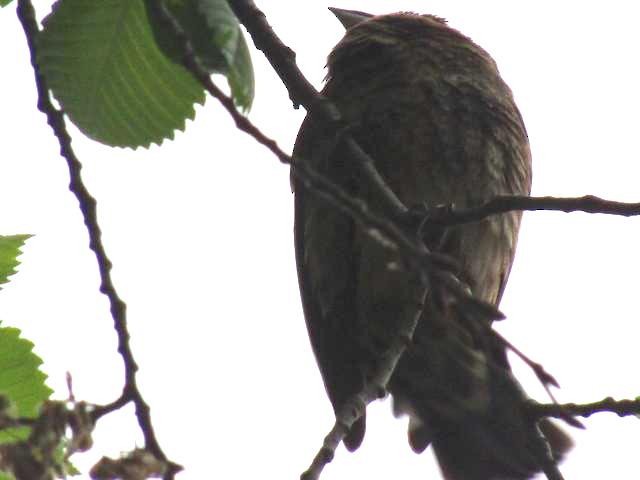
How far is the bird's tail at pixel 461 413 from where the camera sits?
325 centimetres

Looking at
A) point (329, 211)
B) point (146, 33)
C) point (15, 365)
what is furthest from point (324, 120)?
point (329, 211)

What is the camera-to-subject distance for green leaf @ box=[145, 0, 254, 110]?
1.88 m

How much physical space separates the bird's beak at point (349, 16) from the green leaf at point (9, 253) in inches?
119

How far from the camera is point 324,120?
2.54 metres

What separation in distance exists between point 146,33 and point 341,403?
2.23m

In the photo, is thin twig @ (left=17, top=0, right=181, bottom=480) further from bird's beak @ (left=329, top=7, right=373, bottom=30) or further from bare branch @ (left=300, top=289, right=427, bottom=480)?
bird's beak @ (left=329, top=7, right=373, bottom=30)

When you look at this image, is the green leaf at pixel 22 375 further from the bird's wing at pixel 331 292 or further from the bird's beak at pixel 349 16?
the bird's beak at pixel 349 16

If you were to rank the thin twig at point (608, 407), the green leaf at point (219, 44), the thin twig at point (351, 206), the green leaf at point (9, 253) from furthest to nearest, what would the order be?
the green leaf at point (9, 253) → the thin twig at point (608, 407) → the green leaf at point (219, 44) → the thin twig at point (351, 206)

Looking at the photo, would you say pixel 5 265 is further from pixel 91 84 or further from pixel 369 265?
pixel 369 265

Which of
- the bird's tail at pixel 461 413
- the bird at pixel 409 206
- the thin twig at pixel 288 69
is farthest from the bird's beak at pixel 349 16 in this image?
the thin twig at pixel 288 69

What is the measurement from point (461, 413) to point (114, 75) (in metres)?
1.97

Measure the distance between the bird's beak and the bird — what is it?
2.20ft

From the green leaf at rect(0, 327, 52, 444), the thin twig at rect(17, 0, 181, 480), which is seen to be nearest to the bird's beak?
the thin twig at rect(17, 0, 181, 480)

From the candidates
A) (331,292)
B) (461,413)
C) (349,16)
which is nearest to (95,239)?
(461,413)
